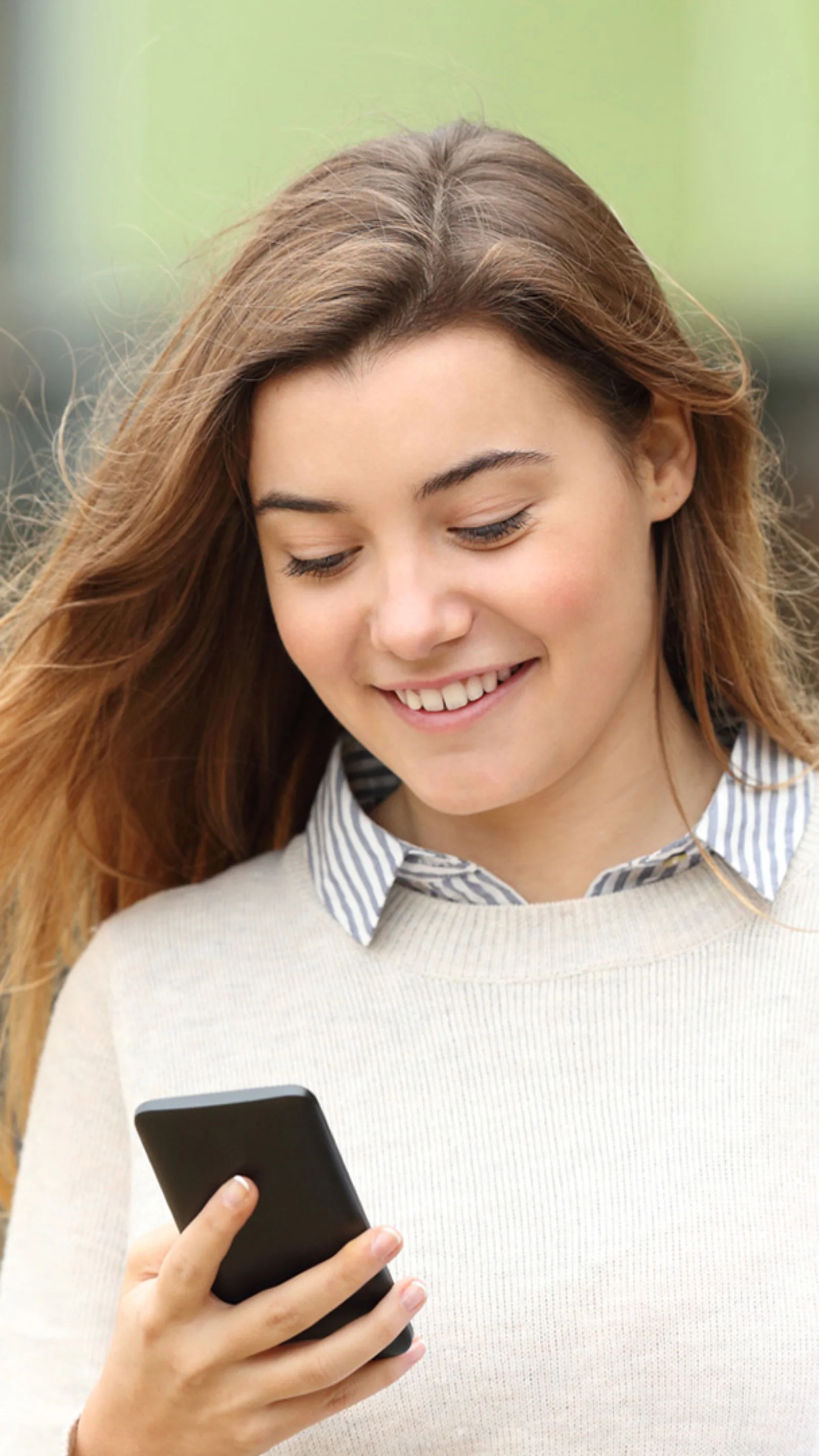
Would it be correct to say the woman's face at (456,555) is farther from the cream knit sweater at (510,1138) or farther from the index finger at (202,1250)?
the index finger at (202,1250)

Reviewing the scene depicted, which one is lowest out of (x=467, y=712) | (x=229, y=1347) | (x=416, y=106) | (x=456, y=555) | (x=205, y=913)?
(x=229, y=1347)

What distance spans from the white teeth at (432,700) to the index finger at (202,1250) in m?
0.52

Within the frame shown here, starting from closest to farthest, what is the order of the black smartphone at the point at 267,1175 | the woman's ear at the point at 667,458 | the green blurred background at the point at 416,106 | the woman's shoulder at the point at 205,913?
the black smartphone at the point at 267,1175 < the woman's ear at the point at 667,458 < the woman's shoulder at the point at 205,913 < the green blurred background at the point at 416,106

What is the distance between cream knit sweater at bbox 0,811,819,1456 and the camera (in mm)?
1410

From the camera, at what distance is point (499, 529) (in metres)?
1.45

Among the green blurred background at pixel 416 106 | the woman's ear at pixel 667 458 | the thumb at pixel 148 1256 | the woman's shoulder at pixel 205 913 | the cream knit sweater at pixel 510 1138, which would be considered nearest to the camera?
the thumb at pixel 148 1256

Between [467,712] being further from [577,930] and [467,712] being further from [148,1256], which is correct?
[148,1256]

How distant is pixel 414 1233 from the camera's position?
1.48 metres

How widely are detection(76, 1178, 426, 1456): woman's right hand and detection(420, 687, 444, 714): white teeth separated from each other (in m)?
0.50

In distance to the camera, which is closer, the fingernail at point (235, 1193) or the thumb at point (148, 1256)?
the fingernail at point (235, 1193)

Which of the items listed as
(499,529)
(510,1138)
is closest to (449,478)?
(499,529)

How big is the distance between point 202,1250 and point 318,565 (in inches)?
24.5

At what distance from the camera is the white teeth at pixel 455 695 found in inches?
59.5

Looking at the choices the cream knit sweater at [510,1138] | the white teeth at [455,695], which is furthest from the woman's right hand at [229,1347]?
the white teeth at [455,695]
